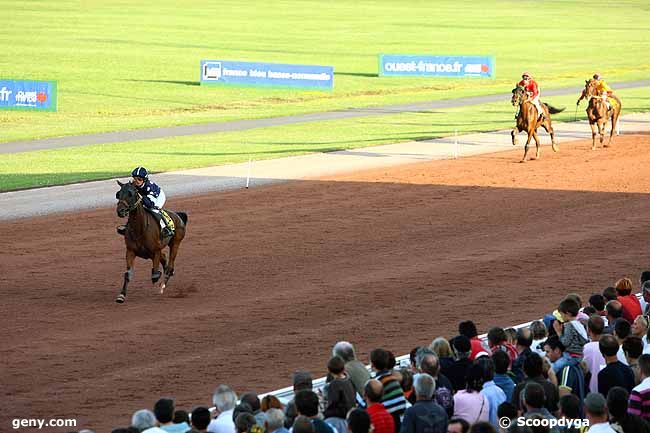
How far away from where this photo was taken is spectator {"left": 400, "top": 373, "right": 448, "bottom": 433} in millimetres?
10227

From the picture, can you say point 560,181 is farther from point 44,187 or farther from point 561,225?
point 44,187

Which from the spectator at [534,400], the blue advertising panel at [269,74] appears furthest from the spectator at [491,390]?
the blue advertising panel at [269,74]

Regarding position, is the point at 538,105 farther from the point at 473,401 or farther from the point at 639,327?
the point at 473,401

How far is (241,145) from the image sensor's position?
4162cm

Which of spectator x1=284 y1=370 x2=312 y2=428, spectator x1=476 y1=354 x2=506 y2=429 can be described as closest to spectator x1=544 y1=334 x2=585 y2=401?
spectator x1=476 y1=354 x2=506 y2=429

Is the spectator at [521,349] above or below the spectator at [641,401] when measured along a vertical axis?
above

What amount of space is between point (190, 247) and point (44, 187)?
29.8 feet

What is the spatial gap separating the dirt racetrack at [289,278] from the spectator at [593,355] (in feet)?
14.1

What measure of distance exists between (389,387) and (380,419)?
2.45 ft

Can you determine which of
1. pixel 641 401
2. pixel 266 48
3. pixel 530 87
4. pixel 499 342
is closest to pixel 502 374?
pixel 499 342

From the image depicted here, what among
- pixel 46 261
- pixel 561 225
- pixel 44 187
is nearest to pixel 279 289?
pixel 46 261

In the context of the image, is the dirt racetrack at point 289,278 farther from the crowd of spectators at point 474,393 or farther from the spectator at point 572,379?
the spectator at point 572,379

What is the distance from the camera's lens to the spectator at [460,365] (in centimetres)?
1182
